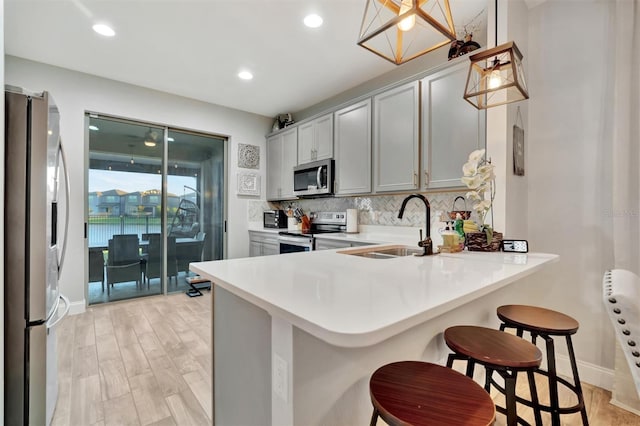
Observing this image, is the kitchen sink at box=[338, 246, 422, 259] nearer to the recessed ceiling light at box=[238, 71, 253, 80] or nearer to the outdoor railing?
the recessed ceiling light at box=[238, 71, 253, 80]

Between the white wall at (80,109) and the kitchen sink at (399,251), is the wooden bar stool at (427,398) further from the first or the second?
the white wall at (80,109)

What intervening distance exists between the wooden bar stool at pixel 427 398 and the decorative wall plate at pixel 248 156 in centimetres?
410

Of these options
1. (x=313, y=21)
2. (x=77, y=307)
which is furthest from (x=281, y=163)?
(x=77, y=307)

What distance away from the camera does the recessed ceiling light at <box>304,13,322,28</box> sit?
7.91ft

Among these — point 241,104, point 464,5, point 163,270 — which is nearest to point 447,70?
point 464,5

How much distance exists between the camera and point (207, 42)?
2.78 metres

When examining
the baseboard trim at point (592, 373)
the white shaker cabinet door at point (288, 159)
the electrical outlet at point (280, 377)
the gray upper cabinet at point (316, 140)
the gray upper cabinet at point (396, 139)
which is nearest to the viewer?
the electrical outlet at point (280, 377)

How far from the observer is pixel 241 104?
4.37 meters

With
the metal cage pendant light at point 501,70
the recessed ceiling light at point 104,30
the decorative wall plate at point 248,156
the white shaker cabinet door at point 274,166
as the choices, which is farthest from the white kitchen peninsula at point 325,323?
the decorative wall plate at point 248,156

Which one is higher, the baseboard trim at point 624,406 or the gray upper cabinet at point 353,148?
the gray upper cabinet at point 353,148

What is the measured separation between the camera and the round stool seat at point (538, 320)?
131cm

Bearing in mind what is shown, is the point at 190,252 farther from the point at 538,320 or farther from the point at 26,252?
the point at 538,320

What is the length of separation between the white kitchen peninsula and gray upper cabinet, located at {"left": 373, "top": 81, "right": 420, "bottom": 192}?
1.43 m

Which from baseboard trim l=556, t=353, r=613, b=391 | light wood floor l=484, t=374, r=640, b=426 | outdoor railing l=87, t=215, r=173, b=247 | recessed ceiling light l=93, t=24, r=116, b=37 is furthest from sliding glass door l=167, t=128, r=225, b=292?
baseboard trim l=556, t=353, r=613, b=391
